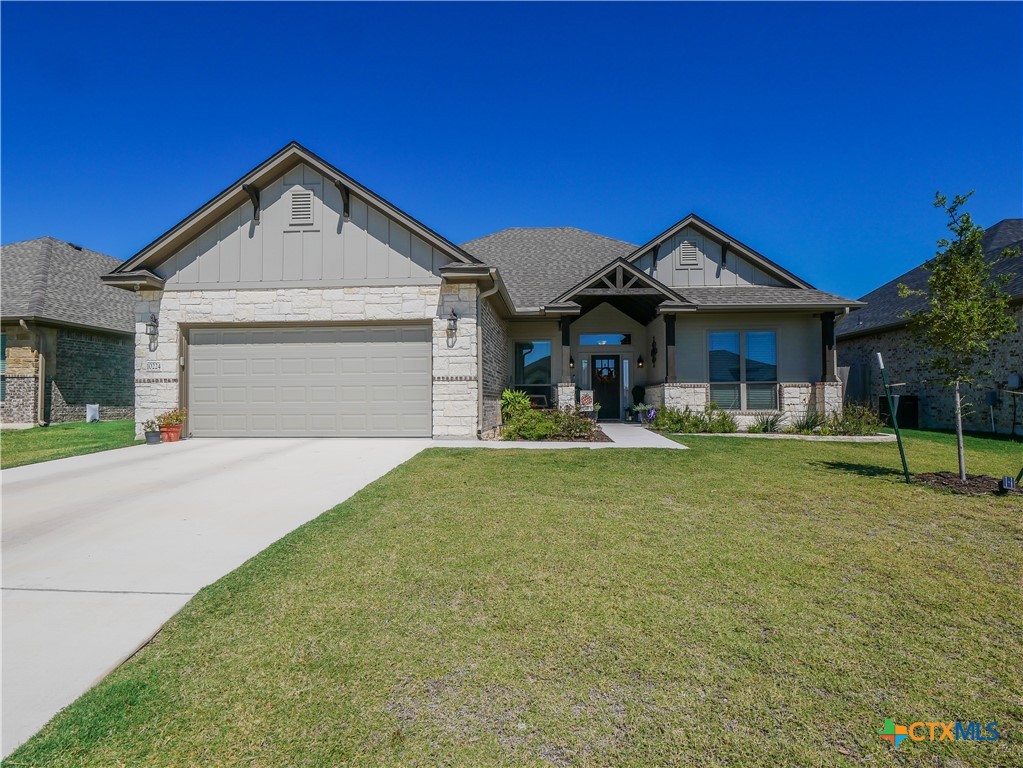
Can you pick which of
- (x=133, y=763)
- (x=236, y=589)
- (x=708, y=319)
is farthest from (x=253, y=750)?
(x=708, y=319)

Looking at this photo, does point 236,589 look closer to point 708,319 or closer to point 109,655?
point 109,655

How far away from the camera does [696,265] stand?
15.3 m

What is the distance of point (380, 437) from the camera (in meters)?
10.9

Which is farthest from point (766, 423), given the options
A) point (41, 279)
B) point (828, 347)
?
point (41, 279)

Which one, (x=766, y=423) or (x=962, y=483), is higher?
(x=766, y=423)

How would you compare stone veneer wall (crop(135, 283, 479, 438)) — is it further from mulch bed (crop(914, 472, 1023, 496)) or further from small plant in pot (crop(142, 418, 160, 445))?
mulch bed (crop(914, 472, 1023, 496))

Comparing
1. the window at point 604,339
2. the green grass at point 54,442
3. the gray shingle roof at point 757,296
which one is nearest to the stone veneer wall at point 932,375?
the gray shingle roof at point 757,296

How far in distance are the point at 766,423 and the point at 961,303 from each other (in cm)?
737

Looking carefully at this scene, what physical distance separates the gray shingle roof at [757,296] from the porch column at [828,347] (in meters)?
0.57

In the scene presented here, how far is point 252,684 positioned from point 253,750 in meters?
0.42

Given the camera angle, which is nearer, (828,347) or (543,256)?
(828,347)

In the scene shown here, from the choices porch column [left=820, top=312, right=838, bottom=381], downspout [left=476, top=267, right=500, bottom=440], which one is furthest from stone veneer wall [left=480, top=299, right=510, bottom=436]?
porch column [left=820, top=312, right=838, bottom=381]

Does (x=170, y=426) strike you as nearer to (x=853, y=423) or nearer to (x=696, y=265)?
(x=696, y=265)

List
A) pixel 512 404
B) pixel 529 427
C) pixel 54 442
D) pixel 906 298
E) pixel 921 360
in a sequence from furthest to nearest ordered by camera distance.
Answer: pixel 906 298 < pixel 512 404 < pixel 921 360 < pixel 529 427 < pixel 54 442
